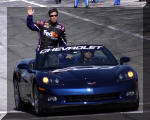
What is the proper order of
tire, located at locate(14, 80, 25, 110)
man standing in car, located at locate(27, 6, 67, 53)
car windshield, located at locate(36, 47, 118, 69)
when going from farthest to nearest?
man standing in car, located at locate(27, 6, 67, 53) → tire, located at locate(14, 80, 25, 110) → car windshield, located at locate(36, 47, 118, 69)

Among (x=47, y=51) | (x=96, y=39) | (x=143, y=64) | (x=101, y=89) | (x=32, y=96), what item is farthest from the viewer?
(x=96, y=39)

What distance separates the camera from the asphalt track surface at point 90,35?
11859 mm

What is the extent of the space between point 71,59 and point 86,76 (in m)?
1.13

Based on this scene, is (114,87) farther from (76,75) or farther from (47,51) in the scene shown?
(47,51)

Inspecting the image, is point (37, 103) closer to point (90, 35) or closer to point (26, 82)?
point (26, 82)

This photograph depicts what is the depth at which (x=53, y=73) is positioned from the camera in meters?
11.8

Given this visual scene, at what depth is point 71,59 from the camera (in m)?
12.6

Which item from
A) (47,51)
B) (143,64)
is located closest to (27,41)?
(143,64)

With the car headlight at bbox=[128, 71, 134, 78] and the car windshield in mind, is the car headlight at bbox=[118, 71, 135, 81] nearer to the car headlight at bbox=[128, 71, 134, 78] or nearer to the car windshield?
the car headlight at bbox=[128, 71, 134, 78]

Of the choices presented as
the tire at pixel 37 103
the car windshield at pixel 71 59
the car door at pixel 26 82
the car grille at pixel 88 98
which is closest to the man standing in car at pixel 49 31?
the car door at pixel 26 82

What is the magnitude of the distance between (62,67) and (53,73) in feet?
1.64

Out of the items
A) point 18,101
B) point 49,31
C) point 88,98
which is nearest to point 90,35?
point 49,31

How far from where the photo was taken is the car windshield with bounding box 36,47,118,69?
40.8 feet

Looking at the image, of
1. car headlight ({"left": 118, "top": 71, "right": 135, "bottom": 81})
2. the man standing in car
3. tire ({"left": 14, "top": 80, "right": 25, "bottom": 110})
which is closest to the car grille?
car headlight ({"left": 118, "top": 71, "right": 135, "bottom": 81})
